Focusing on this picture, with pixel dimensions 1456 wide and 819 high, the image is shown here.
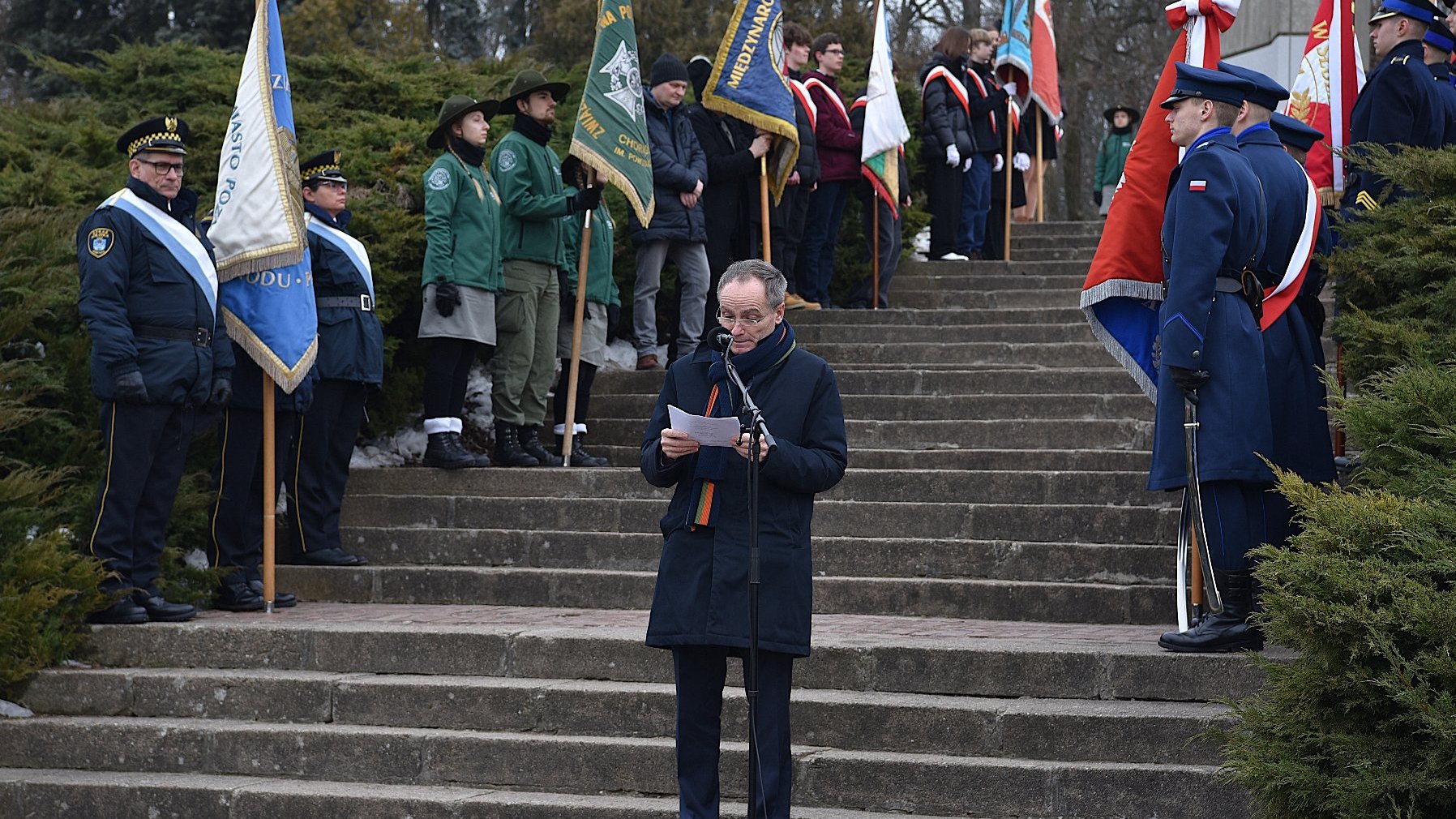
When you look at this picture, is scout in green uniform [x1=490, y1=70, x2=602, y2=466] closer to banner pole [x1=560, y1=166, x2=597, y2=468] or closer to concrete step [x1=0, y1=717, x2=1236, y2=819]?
banner pole [x1=560, y1=166, x2=597, y2=468]

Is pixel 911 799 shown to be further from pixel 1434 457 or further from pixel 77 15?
pixel 77 15

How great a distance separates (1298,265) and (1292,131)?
0.88 meters

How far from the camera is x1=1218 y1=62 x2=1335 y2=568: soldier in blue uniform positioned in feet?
21.2

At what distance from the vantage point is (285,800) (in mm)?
6312

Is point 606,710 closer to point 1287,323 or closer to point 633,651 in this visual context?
point 633,651

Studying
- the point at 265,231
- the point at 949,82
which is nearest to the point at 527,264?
the point at 265,231

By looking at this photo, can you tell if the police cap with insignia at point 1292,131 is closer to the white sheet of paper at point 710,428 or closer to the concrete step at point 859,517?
the concrete step at point 859,517

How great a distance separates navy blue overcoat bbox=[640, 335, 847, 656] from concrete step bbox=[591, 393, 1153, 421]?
15.4 feet

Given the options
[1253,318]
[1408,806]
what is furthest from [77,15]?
[1408,806]

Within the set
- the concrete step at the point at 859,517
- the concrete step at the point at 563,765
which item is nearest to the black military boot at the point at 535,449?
the concrete step at the point at 859,517

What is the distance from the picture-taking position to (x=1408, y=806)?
4.21 metres

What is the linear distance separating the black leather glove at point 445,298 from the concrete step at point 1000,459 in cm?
114

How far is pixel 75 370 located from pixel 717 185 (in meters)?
4.49

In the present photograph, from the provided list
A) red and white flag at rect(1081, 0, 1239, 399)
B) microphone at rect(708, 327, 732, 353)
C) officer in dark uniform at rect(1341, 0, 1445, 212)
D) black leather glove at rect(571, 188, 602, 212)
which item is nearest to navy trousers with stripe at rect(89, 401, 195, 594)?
black leather glove at rect(571, 188, 602, 212)
